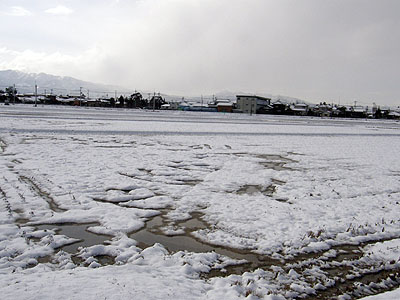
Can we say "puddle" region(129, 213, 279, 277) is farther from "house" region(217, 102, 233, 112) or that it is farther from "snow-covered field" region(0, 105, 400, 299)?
"house" region(217, 102, 233, 112)

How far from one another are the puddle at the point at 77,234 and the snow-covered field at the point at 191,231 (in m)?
0.04

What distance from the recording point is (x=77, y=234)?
606cm

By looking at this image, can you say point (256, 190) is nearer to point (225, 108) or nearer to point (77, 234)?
point (77, 234)

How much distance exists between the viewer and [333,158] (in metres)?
16.4

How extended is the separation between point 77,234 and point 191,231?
2.25 m

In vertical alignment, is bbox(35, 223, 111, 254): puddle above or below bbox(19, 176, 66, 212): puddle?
below

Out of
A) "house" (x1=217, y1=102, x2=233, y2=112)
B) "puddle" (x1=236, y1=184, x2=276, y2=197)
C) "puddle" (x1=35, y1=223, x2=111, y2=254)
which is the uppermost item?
"house" (x1=217, y1=102, x2=233, y2=112)

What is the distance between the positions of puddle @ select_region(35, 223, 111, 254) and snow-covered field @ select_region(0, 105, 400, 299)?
35mm

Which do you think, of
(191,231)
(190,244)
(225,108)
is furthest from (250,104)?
(190,244)

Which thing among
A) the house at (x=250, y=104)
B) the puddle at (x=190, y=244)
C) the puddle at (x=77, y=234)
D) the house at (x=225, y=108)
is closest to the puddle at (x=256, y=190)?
the puddle at (x=190, y=244)

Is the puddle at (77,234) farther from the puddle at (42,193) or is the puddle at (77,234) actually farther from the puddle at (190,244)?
the puddle at (42,193)

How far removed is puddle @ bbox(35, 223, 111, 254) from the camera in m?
5.54

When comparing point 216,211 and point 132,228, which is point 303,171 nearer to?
point 216,211

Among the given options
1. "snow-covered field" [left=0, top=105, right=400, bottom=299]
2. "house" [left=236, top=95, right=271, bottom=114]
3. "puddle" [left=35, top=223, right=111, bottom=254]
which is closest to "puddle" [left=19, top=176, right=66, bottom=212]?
"snow-covered field" [left=0, top=105, right=400, bottom=299]
